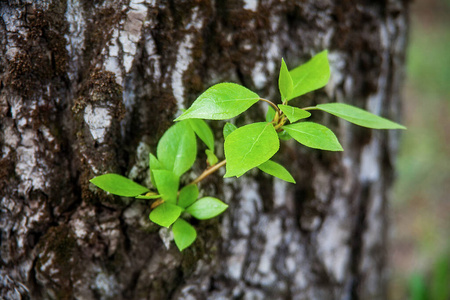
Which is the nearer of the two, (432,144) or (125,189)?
(125,189)

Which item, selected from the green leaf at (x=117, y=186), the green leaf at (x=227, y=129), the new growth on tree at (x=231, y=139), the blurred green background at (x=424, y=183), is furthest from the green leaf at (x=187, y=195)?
the blurred green background at (x=424, y=183)

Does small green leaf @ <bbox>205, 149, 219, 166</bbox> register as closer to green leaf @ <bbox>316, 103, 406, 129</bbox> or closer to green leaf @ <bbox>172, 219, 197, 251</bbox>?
green leaf @ <bbox>172, 219, 197, 251</bbox>

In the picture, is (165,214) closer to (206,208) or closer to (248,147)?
(206,208)

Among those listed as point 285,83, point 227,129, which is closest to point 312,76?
point 285,83

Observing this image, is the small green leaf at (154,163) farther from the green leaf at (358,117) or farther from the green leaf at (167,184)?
the green leaf at (358,117)

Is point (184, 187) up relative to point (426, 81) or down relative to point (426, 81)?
up

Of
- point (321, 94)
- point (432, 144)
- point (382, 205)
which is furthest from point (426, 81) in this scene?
point (321, 94)

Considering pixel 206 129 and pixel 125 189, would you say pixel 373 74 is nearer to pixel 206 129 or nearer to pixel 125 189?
pixel 206 129
